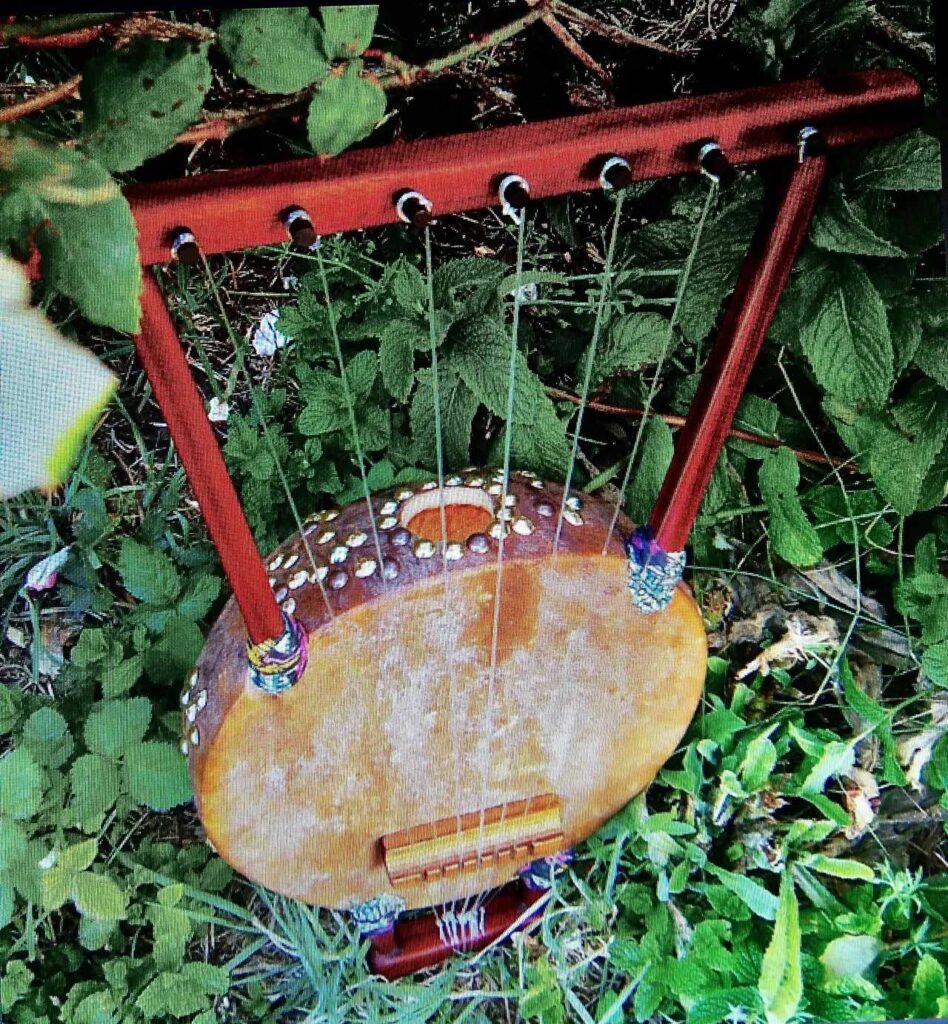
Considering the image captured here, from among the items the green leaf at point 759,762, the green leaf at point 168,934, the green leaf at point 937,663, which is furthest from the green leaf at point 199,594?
the green leaf at point 937,663

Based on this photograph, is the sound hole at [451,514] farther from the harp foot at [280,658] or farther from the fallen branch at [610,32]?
the fallen branch at [610,32]

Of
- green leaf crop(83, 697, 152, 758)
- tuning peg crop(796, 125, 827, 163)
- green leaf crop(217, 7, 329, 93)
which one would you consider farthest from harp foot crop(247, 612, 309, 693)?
tuning peg crop(796, 125, 827, 163)

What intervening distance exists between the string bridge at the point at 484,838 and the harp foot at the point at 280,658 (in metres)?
0.19

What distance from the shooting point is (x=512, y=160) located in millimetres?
627

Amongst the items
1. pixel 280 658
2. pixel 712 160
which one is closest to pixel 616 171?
pixel 712 160

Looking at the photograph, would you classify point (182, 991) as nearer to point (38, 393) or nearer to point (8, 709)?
point (8, 709)

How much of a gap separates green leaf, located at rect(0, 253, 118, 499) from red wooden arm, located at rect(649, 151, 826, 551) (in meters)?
0.38

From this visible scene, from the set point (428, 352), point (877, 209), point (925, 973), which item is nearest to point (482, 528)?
point (428, 352)

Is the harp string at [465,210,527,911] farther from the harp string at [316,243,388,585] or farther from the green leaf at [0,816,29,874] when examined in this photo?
the green leaf at [0,816,29,874]

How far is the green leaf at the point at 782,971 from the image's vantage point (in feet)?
2.62

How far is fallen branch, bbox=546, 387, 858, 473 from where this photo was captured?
2.48 ft

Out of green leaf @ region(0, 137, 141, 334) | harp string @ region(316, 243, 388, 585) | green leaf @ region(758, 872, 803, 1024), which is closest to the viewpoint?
green leaf @ region(0, 137, 141, 334)

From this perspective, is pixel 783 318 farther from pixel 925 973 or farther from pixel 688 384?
pixel 925 973

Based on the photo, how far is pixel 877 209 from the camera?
71 centimetres
